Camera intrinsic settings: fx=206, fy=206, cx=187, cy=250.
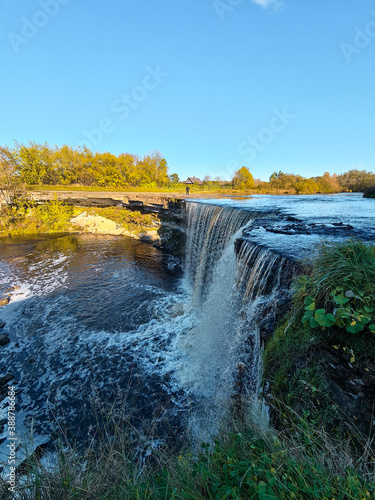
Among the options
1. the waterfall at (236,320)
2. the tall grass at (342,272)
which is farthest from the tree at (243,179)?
the tall grass at (342,272)

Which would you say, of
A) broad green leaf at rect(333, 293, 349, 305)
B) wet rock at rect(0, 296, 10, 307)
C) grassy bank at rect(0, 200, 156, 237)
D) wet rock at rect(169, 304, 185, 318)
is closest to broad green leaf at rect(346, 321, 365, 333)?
broad green leaf at rect(333, 293, 349, 305)

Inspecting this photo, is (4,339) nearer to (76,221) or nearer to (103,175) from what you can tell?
(76,221)

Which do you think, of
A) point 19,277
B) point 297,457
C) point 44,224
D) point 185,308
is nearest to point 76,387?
point 185,308

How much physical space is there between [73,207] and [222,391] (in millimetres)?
22443

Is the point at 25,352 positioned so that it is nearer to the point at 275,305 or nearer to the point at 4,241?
the point at 275,305

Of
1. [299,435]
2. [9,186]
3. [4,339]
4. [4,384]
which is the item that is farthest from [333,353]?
[9,186]

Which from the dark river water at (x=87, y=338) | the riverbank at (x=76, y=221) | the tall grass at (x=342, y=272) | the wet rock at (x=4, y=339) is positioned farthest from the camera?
the riverbank at (x=76, y=221)

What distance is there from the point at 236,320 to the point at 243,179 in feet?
111

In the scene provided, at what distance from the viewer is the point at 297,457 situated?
5.23 feet

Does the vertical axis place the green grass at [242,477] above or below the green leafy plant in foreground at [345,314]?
below

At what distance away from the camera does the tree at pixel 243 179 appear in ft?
113

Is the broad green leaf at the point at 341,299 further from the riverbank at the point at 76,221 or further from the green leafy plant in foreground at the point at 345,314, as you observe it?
the riverbank at the point at 76,221

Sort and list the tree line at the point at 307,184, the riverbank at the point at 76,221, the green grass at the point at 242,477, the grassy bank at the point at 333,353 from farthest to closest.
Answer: the tree line at the point at 307,184, the riverbank at the point at 76,221, the grassy bank at the point at 333,353, the green grass at the point at 242,477

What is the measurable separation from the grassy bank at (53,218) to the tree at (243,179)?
69.4 feet
